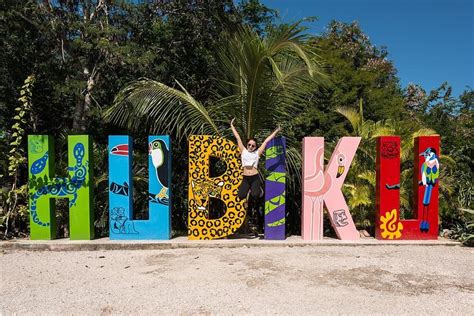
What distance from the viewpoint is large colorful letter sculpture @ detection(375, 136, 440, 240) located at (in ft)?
23.9

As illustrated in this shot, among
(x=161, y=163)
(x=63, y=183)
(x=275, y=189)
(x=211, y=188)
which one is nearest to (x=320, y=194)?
(x=275, y=189)

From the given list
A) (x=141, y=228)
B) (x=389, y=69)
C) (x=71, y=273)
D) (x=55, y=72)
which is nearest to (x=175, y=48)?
(x=55, y=72)

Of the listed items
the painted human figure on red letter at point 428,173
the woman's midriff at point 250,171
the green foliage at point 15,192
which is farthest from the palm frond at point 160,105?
the painted human figure on red letter at point 428,173

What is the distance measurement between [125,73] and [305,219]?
5.17 m

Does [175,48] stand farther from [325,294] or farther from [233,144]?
[325,294]

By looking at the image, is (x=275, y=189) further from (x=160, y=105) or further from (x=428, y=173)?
(x=428, y=173)

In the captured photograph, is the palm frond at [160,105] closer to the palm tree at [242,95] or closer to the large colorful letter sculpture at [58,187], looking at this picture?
the palm tree at [242,95]

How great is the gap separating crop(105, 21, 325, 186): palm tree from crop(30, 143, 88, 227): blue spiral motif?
1.02 meters

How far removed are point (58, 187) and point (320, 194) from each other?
4.84 metres

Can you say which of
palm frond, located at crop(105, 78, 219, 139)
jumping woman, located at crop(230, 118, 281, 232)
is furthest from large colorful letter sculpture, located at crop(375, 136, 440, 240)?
palm frond, located at crop(105, 78, 219, 139)

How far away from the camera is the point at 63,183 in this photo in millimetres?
7148

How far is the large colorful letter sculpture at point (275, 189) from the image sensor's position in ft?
23.7

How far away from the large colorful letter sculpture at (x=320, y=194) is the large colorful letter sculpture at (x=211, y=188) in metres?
1.23

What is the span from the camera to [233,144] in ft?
23.6
